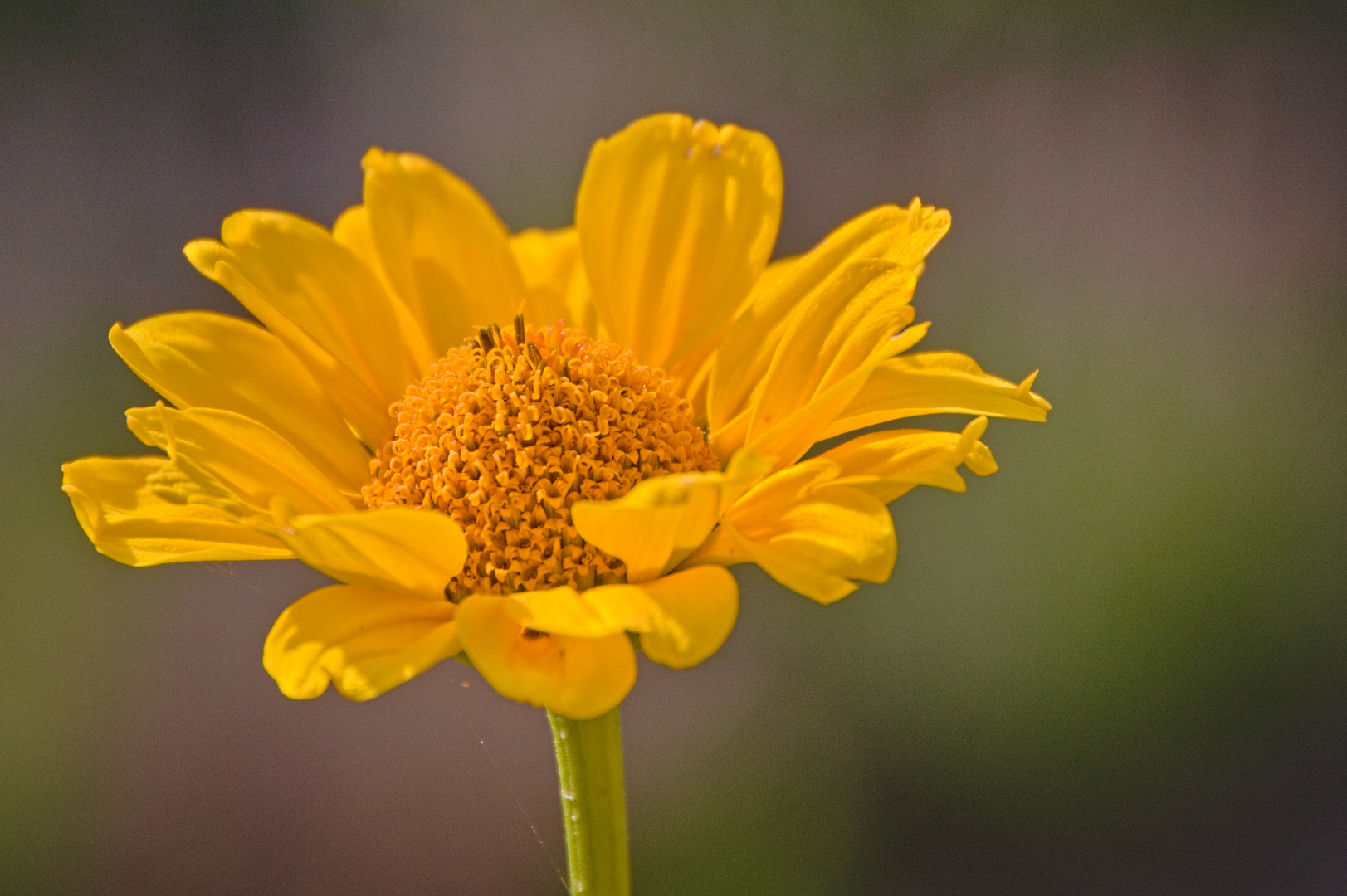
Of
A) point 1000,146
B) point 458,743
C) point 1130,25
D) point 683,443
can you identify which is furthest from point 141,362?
point 1130,25

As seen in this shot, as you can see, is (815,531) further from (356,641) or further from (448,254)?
(448,254)

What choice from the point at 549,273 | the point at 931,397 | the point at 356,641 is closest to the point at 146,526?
the point at 356,641

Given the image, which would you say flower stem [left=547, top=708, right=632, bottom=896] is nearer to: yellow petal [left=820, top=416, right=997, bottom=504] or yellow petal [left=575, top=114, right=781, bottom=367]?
yellow petal [left=820, top=416, right=997, bottom=504]

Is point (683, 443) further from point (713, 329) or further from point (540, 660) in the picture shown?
point (540, 660)

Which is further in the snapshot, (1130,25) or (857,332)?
(1130,25)

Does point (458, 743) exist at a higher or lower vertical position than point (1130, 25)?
lower

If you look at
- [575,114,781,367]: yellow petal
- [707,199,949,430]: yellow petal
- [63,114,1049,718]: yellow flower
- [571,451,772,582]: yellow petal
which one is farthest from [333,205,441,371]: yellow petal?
[571,451,772,582]: yellow petal
